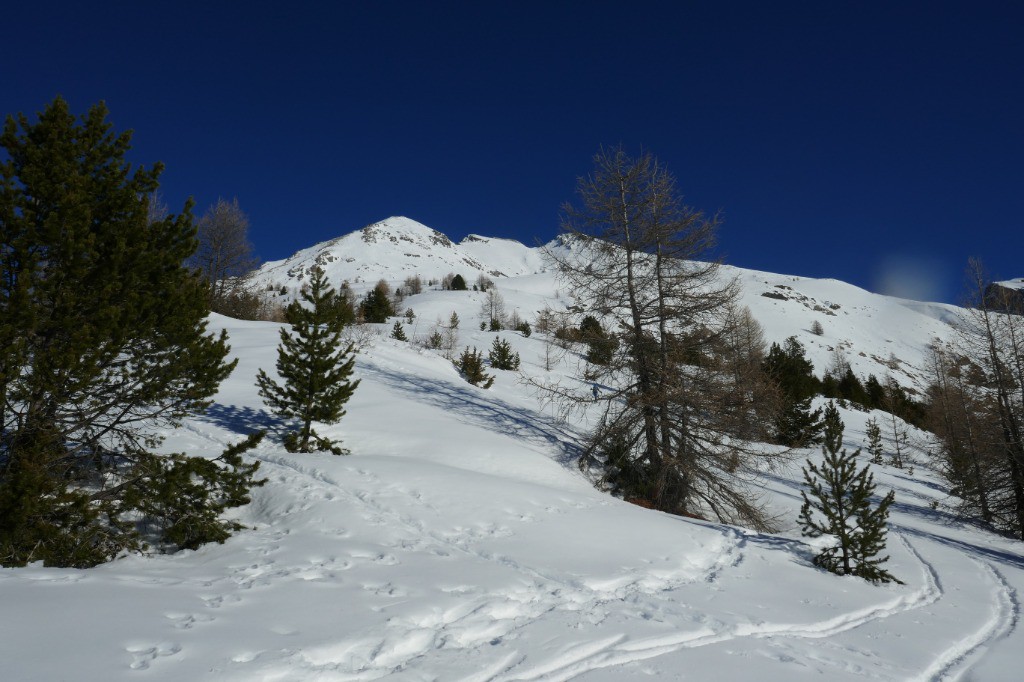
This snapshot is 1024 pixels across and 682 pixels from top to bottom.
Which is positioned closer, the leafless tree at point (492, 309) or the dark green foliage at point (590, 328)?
the dark green foliage at point (590, 328)

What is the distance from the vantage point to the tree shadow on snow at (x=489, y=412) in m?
15.1

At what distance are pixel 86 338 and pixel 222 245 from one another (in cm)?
2813

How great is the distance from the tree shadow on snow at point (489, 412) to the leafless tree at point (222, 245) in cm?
1628

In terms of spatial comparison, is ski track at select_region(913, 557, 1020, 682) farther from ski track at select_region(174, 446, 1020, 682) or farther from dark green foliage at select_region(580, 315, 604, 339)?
dark green foliage at select_region(580, 315, 604, 339)

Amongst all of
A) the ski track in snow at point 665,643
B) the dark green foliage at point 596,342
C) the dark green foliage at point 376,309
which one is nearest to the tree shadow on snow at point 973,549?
the ski track in snow at point 665,643

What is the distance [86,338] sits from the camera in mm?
5559

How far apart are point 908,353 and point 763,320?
116 feet

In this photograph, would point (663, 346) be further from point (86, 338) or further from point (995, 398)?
point (995, 398)

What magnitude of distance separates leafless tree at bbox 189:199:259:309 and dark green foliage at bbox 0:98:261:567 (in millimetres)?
25168

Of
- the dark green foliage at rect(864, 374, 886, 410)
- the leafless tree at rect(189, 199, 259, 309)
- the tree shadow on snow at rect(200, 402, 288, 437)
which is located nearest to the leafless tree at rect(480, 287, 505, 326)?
the leafless tree at rect(189, 199, 259, 309)

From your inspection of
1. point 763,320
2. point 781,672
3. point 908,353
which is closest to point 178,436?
point 781,672

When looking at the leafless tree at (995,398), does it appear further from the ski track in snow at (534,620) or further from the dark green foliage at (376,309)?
the dark green foliage at (376,309)

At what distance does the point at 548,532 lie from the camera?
26.0 feet

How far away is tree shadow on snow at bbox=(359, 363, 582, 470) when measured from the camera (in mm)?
15062
